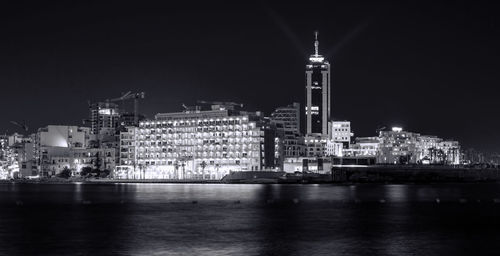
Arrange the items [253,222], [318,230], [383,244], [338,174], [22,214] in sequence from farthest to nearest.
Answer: [338,174] → [22,214] → [253,222] → [318,230] → [383,244]

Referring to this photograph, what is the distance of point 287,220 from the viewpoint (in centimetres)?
Result: 6306

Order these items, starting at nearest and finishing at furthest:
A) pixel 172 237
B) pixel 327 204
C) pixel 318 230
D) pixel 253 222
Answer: pixel 172 237 < pixel 318 230 < pixel 253 222 < pixel 327 204

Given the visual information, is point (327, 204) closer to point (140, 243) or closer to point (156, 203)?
point (156, 203)

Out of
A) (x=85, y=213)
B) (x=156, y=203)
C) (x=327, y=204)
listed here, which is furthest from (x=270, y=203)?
(x=85, y=213)

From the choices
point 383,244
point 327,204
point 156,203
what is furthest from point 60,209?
point 383,244

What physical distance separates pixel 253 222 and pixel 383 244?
17.6 metres

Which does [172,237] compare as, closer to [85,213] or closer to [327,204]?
[85,213]

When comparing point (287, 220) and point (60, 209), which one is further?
point (60, 209)

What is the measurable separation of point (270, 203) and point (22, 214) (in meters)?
30.0

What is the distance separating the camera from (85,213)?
72562 millimetres

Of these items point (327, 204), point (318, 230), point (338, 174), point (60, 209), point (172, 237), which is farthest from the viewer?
point (338, 174)

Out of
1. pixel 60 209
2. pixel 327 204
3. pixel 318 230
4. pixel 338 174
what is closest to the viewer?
pixel 318 230

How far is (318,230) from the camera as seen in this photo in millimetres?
54562

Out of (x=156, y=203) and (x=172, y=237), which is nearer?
(x=172, y=237)
